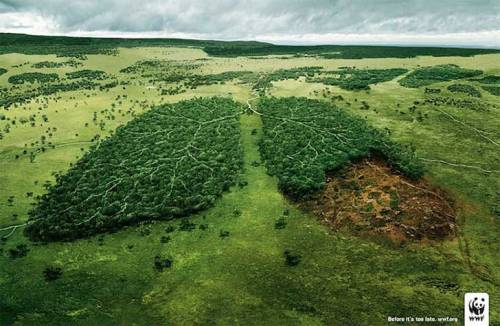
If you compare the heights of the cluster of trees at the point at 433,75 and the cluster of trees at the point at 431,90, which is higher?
the cluster of trees at the point at 433,75

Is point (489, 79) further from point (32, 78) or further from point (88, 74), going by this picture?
point (32, 78)

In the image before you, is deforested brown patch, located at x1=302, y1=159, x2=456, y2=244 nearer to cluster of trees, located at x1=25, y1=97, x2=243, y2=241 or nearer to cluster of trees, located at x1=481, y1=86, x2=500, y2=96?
cluster of trees, located at x1=25, y1=97, x2=243, y2=241

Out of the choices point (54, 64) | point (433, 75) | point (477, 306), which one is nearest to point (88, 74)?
point (54, 64)

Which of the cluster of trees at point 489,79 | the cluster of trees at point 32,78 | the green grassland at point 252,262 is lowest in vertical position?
the green grassland at point 252,262

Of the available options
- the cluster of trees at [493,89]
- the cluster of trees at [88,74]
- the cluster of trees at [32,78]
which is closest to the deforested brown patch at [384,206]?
the cluster of trees at [493,89]

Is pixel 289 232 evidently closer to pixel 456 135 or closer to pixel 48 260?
pixel 48 260

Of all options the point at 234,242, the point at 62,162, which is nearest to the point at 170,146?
the point at 62,162

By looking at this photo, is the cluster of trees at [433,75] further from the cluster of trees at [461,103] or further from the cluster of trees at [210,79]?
the cluster of trees at [210,79]
